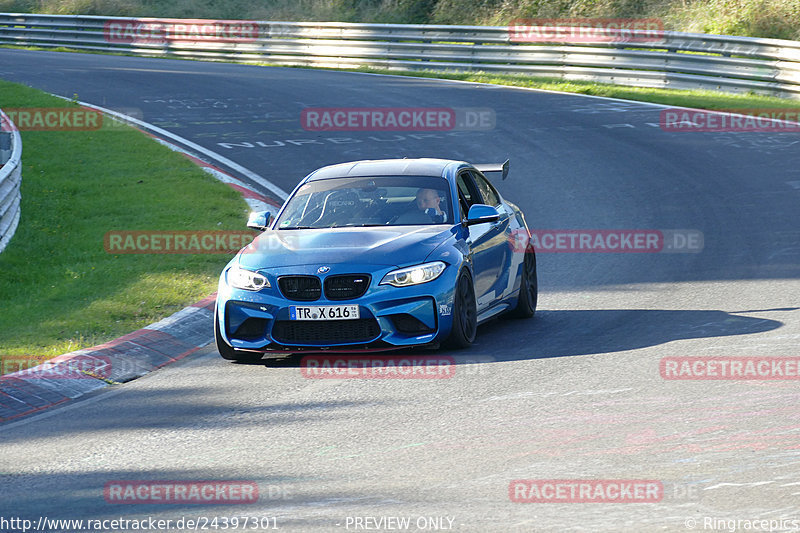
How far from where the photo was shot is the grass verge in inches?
424

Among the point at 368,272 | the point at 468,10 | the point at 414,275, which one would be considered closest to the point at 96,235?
the point at 368,272

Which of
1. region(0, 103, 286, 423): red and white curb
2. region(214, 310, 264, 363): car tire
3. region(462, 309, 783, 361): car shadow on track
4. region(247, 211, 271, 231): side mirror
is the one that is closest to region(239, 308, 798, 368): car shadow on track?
region(462, 309, 783, 361): car shadow on track

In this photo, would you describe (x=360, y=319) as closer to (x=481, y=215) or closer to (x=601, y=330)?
(x=481, y=215)

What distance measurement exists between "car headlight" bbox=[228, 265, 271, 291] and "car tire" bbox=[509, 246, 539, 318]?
265 cm

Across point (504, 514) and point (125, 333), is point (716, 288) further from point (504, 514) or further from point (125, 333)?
point (504, 514)

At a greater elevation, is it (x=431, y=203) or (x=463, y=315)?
(x=431, y=203)

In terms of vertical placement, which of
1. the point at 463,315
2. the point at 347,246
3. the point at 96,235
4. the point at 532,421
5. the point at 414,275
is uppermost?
the point at 347,246

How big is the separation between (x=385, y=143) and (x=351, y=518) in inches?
599

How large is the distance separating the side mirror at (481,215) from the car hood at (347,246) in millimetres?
226

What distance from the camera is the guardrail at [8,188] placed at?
44.7 ft

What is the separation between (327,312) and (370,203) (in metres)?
1.64

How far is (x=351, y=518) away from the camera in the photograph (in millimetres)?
5633

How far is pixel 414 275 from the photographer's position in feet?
30.1

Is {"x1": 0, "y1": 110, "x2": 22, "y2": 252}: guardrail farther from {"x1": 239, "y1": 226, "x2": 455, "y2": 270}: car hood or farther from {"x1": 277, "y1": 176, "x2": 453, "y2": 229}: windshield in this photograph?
{"x1": 239, "y1": 226, "x2": 455, "y2": 270}: car hood
